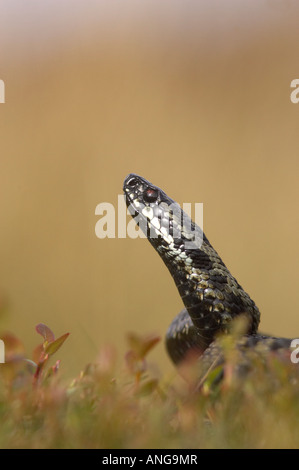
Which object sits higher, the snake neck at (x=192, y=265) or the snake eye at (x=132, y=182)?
the snake eye at (x=132, y=182)

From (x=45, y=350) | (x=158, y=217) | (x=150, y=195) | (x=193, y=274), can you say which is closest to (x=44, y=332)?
(x=45, y=350)

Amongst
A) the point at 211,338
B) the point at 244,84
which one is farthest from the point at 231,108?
the point at 211,338

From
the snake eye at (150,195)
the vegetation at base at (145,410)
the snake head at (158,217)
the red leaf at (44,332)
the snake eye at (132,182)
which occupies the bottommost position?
the vegetation at base at (145,410)

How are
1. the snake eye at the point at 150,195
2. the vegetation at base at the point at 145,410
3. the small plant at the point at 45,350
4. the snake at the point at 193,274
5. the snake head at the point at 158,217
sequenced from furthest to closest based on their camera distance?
the snake eye at the point at 150,195 → the snake head at the point at 158,217 → the snake at the point at 193,274 → the small plant at the point at 45,350 → the vegetation at base at the point at 145,410

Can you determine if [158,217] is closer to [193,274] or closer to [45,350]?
[193,274]

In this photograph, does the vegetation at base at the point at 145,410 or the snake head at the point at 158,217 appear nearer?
the vegetation at base at the point at 145,410

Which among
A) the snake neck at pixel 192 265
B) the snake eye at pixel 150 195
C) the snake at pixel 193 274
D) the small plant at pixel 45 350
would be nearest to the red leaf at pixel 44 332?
the small plant at pixel 45 350

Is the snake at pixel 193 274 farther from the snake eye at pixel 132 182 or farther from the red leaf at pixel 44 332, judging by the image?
the red leaf at pixel 44 332
